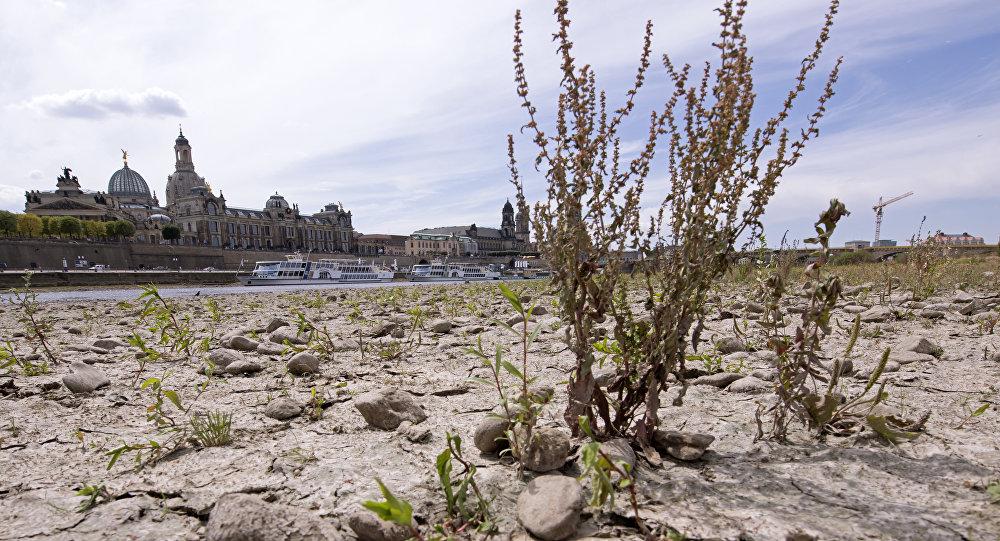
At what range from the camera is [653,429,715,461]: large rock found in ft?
7.32

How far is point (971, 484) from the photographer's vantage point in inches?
72.0

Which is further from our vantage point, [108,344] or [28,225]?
[28,225]

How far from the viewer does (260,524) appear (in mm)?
1670

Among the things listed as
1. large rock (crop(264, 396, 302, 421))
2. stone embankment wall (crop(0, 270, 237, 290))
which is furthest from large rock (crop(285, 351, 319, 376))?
stone embankment wall (crop(0, 270, 237, 290))

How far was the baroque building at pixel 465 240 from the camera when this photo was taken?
13938 centimetres

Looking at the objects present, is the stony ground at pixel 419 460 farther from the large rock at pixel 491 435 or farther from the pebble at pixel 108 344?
the pebble at pixel 108 344

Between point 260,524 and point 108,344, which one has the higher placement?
point 108,344

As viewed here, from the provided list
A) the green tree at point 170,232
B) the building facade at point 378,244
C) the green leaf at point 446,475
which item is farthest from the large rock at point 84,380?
the building facade at point 378,244

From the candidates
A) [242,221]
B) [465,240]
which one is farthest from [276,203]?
[465,240]

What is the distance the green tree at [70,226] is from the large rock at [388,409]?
98.6m

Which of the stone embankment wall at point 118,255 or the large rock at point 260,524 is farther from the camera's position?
the stone embankment wall at point 118,255

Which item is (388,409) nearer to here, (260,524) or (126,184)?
(260,524)

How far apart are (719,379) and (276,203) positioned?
5476 inches

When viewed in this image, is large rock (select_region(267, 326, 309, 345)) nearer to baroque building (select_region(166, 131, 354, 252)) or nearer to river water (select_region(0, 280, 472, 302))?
river water (select_region(0, 280, 472, 302))
